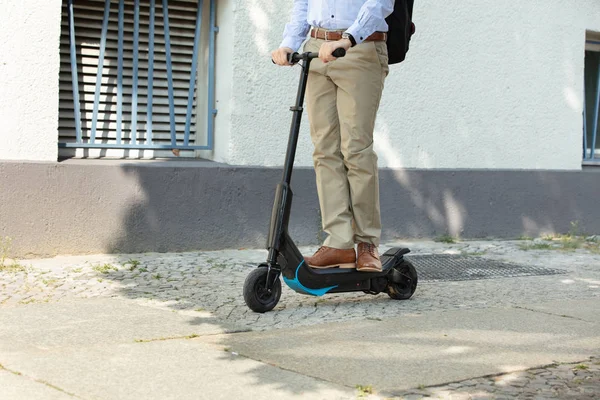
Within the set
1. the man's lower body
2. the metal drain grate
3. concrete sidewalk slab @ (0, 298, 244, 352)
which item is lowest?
the metal drain grate

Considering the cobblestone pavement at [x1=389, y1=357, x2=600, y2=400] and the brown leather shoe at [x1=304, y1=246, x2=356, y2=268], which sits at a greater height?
the brown leather shoe at [x1=304, y1=246, x2=356, y2=268]

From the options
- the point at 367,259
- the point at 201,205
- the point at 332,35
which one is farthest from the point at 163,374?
the point at 201,205

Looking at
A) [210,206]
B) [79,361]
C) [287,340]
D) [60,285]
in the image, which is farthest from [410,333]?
[210,206]

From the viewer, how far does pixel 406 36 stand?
17.2 feet

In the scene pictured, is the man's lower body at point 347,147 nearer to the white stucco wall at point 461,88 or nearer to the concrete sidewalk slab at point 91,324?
the concrete sidewalk slab at point 91,324

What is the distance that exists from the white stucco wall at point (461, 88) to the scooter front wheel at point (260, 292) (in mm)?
2702

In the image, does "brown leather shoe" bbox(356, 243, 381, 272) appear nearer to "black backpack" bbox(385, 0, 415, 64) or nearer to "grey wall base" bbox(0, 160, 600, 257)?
"black backpack" bbox(385, 0, 415, 64)

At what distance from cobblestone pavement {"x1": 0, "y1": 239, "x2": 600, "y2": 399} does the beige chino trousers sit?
0.46 meters

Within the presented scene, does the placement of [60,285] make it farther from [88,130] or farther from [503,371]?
[503,371]

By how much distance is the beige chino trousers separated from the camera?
5105 millimetres

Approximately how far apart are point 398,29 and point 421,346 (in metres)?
1.87

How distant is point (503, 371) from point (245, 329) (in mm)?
1311

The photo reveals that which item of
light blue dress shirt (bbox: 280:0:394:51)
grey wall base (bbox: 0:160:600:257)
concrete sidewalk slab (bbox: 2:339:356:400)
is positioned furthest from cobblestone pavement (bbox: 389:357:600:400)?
grey wall base (bbox: 0:160:600:257)

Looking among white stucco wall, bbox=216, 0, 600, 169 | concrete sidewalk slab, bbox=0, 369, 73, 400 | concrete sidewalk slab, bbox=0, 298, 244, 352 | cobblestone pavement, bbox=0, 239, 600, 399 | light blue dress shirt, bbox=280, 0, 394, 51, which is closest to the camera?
concrete sidewalk slab, bbox=0, 369, 73, 400
